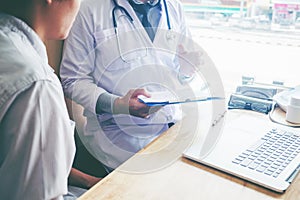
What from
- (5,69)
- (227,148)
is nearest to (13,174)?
(5,69)

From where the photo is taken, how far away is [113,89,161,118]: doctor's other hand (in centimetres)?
112

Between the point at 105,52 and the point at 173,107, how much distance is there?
0.35 m

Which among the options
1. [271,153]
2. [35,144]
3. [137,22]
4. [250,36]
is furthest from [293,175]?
[250,36]

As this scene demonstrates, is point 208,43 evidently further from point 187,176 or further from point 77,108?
point 187,176

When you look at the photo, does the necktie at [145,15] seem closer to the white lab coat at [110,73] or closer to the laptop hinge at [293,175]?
the white lab coat at [110,73]

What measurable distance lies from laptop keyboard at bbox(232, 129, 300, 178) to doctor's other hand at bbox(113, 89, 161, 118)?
36 cm

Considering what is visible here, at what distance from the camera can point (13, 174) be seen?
0.57m

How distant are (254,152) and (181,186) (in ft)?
0.87

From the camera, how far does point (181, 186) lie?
0.84 m

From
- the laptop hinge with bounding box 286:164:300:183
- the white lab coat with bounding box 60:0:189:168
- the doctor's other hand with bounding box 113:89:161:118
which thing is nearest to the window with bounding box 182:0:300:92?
the white lab coat with bounding box 60:0:189:168

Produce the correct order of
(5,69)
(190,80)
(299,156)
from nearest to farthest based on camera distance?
(5,69) < (299,156) < (190,80)

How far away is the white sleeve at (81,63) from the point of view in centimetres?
125

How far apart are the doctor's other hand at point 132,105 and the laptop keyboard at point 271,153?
355 millimetres

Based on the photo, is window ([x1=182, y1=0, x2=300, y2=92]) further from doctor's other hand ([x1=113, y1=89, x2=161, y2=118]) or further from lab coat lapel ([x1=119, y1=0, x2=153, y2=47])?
doctor's other hand ([x1=113, y1=89, x2=161, y2=118])
